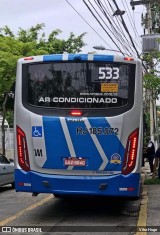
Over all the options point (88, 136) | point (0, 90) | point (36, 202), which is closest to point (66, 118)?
point (88, 136)

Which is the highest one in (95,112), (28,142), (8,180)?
(95,112)

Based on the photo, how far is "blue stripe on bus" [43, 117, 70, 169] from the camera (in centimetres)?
812

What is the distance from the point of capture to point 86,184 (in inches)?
316

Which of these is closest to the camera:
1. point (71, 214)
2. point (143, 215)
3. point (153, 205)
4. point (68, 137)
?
point (68, 137)

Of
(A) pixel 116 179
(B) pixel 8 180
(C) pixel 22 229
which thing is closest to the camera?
(C) pixel 22 229

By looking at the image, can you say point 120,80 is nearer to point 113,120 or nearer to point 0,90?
point 113,120

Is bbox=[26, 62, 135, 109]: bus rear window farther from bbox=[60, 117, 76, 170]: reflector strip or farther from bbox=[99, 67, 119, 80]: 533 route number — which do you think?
bbox=[60, 117, 76, 170]: reflector strip

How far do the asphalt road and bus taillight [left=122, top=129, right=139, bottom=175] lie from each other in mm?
1027

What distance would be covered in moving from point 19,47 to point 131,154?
46.5ft

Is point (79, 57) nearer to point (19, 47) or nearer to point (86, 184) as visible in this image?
point (86, 184)

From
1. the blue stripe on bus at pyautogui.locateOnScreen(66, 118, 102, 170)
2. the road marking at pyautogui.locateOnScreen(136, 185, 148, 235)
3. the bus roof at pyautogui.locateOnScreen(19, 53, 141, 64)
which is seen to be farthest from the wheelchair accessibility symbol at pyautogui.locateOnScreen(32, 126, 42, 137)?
the road marking at pyautogui.locateOnScreen(136, 185, 148, 235)

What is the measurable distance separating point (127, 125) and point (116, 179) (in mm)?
1039

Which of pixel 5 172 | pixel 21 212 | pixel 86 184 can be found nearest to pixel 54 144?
pixel 86 184

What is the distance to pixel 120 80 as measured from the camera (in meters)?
8.29
